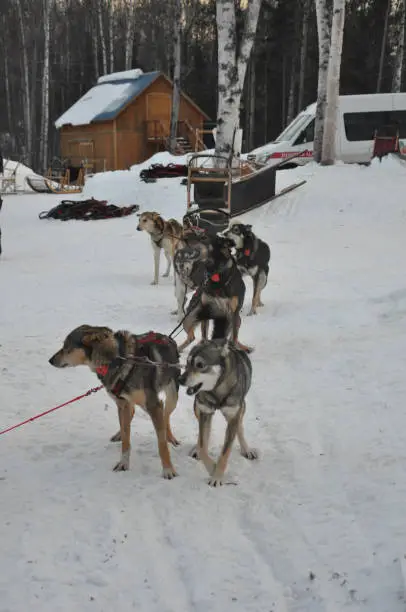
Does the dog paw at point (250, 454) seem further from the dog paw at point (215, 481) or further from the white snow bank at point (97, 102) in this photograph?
the white snow bank at point (97, 102)

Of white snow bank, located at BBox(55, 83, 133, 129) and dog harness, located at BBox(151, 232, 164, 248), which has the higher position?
white snow bank, located at BBox(55, 83, 133, 129)

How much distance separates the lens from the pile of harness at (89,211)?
42.3 feet

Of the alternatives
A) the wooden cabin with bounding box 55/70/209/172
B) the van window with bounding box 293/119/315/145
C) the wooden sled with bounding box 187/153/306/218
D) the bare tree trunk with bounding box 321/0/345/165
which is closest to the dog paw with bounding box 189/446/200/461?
the wooden sled with bounding box 187/153/306/218

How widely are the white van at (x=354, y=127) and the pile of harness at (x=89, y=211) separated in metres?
4.07

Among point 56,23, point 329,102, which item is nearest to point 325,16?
point 329,102

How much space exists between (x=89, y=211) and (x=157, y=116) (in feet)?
49.0

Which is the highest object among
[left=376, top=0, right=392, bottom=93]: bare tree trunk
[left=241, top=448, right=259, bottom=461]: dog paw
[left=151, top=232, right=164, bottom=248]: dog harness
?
[left=376, top=0, right=392, bottom=93]: bare tree trunk

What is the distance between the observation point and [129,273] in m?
7.89

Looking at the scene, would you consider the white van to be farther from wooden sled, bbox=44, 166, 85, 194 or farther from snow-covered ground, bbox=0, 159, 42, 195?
snow-covered ground, bbox=0, 159, 42, 195

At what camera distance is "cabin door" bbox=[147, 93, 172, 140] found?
25984 millimetres

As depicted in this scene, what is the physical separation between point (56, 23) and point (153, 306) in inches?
1400

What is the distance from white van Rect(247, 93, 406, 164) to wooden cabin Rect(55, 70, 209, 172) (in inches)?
372

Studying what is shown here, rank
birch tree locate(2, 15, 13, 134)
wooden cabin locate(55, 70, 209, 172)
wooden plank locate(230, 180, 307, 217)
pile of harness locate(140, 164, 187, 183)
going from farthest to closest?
birch tree locate(2, 15, 13, 134) → wooden cabin locate(55, 70, 209, 172) → pile of harness locate(140, 164, 187, 183) → wooden plank locate(230, 180, 307, 217)

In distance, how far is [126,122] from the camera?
25391 millimetres
